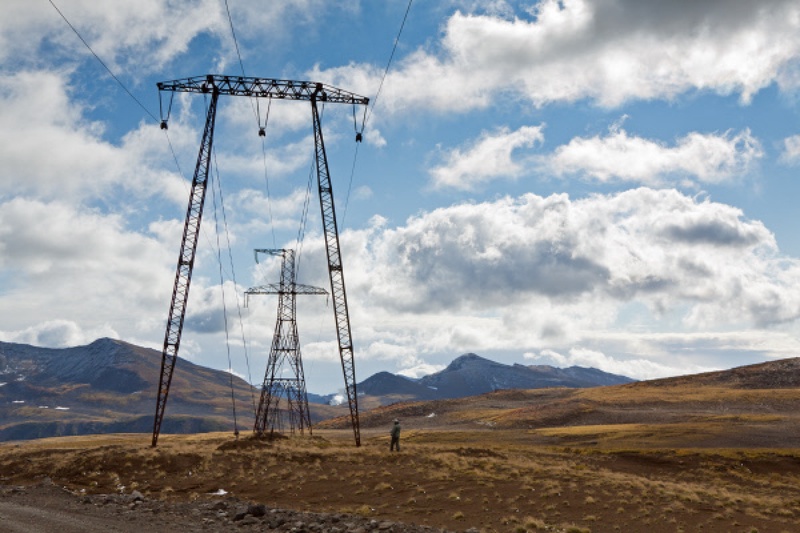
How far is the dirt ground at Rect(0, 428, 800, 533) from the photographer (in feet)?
87.4

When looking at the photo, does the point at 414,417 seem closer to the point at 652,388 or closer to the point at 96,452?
the point at 652,388

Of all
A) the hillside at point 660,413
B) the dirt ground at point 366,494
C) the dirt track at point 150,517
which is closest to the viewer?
the dirt track at point 150,517

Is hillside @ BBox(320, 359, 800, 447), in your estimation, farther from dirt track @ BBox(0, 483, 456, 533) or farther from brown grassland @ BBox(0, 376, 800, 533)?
dirt track @ BBox(0, 483, 456, 533)

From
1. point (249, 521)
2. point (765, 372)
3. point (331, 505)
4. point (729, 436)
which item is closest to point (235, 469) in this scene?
point (331, 505)

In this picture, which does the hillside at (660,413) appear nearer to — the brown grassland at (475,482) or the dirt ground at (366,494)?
the brown grassland at (475,482)

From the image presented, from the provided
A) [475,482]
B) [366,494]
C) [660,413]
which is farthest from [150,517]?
[660,413]

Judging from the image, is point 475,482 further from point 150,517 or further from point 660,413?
point 660,413

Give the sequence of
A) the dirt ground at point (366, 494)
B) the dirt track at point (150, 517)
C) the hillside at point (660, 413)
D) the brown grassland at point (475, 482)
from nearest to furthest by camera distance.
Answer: the dirt track at point (150, 517) < the dirt ground at point (366, 494) < the brown grassland at point (475, 482) < the hillside at point (660, 413)

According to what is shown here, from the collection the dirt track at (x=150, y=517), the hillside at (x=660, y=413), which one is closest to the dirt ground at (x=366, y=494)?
the dirt track at (x=150, y=517)

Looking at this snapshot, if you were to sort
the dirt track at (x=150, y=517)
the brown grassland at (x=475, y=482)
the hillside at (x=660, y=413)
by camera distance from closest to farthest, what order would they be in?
the dirt track at (x=150, y=517) < the brown grassland at (x=475, y=482) < the hillside at (x=660, y=413)

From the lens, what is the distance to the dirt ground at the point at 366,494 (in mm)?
26641

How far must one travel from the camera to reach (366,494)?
3294cm

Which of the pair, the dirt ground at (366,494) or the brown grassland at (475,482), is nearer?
the dirt ground at (366,494)

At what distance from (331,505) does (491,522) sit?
7.86m
